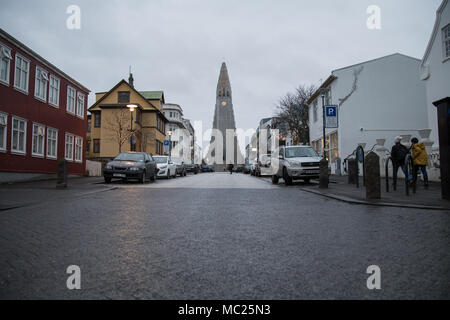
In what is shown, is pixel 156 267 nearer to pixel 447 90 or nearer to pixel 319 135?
pixel 447 90

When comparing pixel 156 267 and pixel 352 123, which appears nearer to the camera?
pixel 156 267

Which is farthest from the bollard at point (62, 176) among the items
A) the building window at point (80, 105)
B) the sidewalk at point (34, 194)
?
the building window at point (80, 105)

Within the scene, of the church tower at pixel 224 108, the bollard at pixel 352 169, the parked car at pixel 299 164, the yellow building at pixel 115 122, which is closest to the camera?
the bollard at pixel 352 169

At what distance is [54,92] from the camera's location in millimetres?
24234

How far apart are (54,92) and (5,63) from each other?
543 centimetres

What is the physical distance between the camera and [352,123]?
2969 centimetres

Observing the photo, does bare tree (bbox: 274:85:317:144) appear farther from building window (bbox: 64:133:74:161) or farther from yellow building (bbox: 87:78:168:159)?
building window (bbox: 64:133:74:161)

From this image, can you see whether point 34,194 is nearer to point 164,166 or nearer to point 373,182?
point 373,182

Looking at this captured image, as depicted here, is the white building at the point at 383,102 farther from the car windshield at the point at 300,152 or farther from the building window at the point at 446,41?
the car windshield at the point at 300,152

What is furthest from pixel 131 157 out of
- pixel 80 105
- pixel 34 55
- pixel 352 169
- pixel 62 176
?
pixel 352 169

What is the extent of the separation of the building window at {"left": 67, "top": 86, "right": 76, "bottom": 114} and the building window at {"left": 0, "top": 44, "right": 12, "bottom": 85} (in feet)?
24.1

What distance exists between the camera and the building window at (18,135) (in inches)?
778
